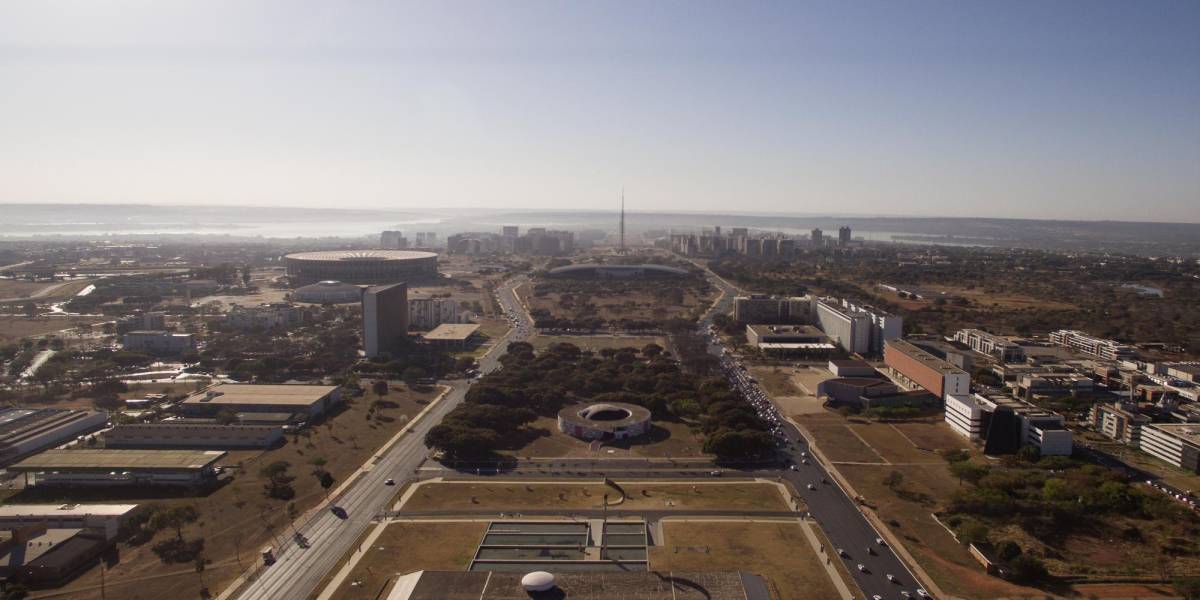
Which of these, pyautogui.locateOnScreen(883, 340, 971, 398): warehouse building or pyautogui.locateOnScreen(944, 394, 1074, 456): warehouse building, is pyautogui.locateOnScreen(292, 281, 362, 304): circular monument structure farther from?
pyautogui.locateOnScreen(944, 394, 1074, 456): warehouse building

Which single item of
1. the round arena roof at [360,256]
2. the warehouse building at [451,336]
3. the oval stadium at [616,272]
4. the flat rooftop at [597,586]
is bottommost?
the flat rooftop at [597,586]

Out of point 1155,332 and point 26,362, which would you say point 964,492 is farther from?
point 26,362

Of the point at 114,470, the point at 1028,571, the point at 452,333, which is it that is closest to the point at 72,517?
the point at 114,470

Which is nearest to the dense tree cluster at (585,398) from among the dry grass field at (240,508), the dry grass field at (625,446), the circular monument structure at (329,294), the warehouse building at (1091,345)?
the dry grass field at (625,446)

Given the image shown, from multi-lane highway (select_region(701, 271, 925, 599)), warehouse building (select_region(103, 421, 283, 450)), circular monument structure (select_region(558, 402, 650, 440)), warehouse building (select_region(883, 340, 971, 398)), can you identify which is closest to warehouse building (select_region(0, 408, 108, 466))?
warehouse building (select_region(103, 421, 283, 450))

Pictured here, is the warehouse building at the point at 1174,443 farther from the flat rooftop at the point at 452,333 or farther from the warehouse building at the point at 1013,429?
the flat rooftop at the point at 452,333

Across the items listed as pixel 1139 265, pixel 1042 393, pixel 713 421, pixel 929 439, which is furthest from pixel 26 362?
pixel 1139 265
